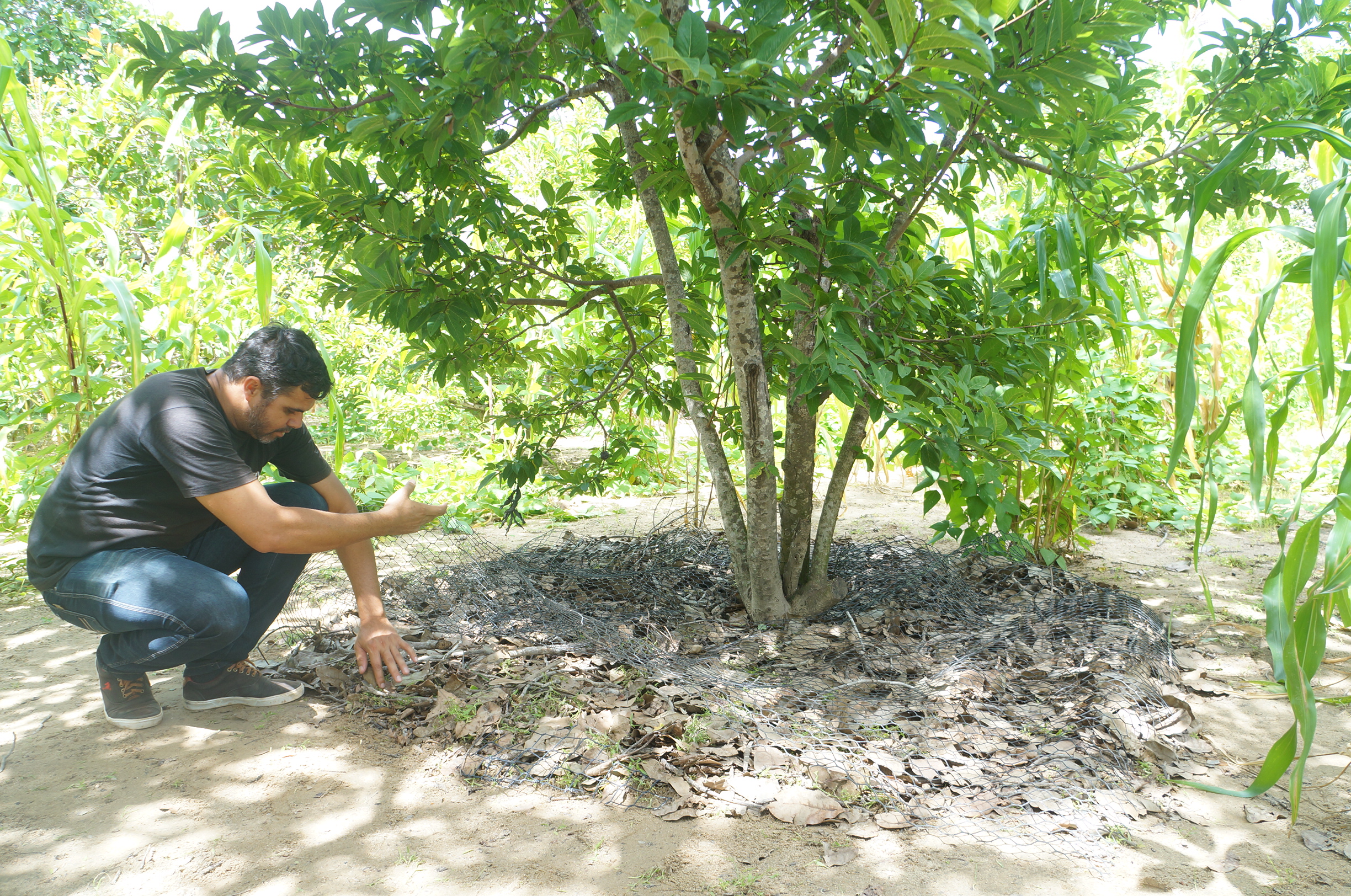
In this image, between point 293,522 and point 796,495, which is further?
point 796,495

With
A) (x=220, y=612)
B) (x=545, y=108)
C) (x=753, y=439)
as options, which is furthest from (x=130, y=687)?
(x=545, y=108)

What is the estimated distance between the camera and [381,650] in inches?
75.9

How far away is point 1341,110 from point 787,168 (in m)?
1.44

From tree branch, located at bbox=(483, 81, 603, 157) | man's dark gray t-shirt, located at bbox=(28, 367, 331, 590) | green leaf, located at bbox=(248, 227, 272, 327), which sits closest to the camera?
man's dark gray t-shirt, located at bbox=(28, 367, 331, 590)

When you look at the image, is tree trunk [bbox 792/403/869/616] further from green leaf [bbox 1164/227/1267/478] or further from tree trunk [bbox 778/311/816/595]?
green leaf [bbox 1164/227/1267/478]

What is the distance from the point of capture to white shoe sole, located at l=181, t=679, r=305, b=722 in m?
1.92

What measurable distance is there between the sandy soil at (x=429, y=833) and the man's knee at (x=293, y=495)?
50 cm

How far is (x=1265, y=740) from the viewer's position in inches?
69.1

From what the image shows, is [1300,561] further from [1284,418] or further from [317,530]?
[317,530]

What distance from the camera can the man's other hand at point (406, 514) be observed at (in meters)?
1.81

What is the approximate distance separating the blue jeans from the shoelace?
0.12 feet

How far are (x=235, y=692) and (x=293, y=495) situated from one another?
0.50 meters

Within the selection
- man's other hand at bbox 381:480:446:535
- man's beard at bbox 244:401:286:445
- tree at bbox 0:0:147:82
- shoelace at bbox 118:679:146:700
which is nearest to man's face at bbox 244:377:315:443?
man's beard at bbox 244:401:286:445

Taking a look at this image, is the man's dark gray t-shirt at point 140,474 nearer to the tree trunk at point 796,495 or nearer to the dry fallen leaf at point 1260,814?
the tree trunk at point 796,495
